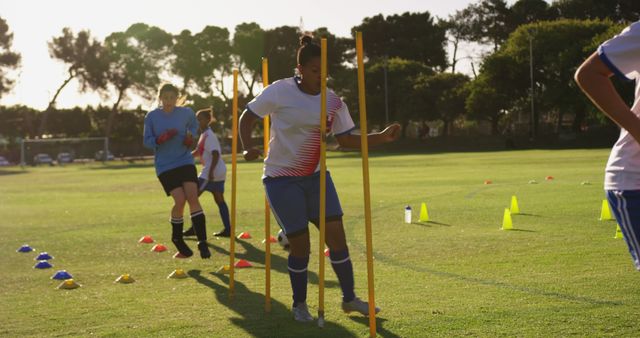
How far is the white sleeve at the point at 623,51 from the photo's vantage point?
3908mm

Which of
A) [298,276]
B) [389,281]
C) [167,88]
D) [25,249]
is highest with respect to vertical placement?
[167,88]

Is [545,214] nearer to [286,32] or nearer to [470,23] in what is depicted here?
[470,23]

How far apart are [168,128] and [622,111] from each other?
7000 mm

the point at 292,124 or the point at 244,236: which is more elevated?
the point at 292,124

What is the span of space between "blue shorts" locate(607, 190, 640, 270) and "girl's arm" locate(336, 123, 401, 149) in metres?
2.60

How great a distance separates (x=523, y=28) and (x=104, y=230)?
69.5 metres

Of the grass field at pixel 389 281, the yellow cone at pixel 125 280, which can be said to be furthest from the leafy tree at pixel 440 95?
the yellow cone at pixel 125 280

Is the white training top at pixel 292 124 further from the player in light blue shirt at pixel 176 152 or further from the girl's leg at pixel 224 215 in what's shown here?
the girl's leg at pixel 224 215

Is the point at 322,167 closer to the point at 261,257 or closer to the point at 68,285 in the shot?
the point at 68,285

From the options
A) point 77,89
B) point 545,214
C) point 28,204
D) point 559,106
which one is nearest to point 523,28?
point 559,106

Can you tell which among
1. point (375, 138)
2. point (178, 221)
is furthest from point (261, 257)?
point (375, 138)

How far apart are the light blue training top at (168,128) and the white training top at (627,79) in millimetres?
6674

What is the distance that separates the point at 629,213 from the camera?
4.07 meters

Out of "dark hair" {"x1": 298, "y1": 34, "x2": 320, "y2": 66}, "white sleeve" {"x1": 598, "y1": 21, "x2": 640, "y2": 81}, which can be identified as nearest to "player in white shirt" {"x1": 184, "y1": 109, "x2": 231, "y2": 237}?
Result: "dark hair" {"x1": 298, "y1": 34, "x2": 320, "y2": 66}
